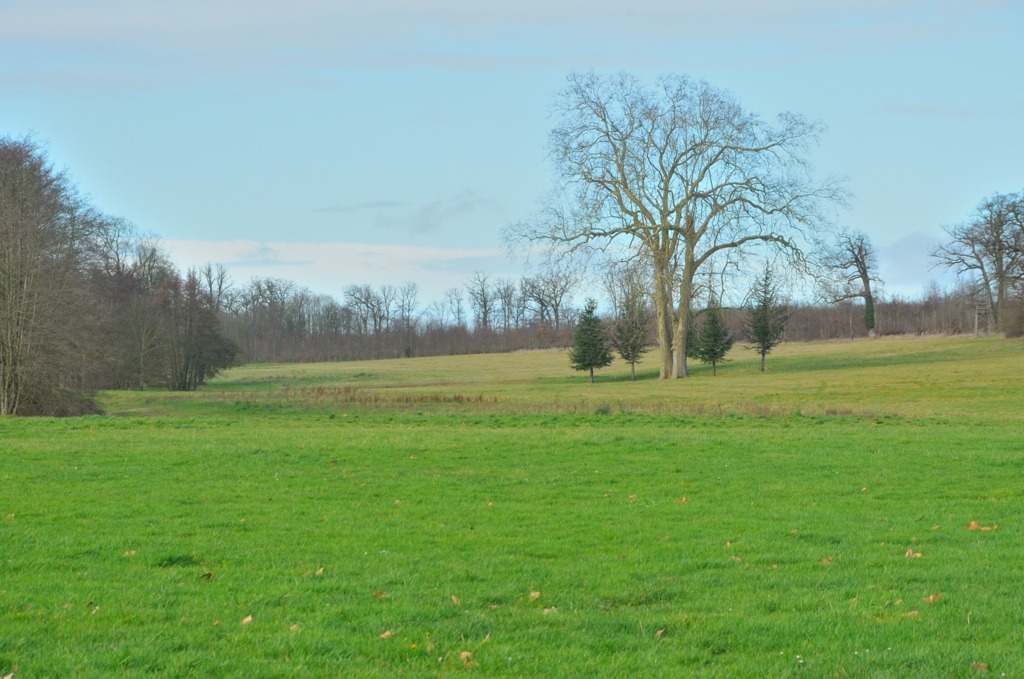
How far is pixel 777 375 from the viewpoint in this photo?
2402 inches

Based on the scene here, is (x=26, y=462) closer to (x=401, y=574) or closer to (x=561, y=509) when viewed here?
(x=561, y=509)

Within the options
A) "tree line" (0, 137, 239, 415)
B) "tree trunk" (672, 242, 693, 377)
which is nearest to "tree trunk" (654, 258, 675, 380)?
"tree trunk" (672, 242, 693, 377)

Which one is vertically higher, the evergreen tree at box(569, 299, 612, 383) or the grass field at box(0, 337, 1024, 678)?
the evergreen tree at box(569, 299, 612, 383)

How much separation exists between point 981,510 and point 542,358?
9139cm

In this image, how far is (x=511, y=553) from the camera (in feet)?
31.1

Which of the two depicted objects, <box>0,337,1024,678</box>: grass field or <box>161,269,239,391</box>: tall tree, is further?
<box>161,269,239,391</box>: tall tree

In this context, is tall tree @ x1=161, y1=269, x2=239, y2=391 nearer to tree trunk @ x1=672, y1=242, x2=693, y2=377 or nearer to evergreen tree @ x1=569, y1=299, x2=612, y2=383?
evergreen tree @ x1=569, y1=299, x2=612, y2=383

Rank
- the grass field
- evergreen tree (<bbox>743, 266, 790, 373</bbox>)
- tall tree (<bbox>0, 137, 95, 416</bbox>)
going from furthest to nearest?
evergreen tree (<bbox>743, 266, 790, 373</bbox>)
tall tree (<bbox>0, 137, 95, 416</bbox>)
the grass field

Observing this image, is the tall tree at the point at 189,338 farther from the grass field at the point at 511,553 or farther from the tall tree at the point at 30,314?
the grass field at the point at 511,553

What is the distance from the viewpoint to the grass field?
6023 mm

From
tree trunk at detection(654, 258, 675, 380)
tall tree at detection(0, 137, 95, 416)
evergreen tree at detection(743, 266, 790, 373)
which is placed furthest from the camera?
evergreen tree at detection(743, 266, 790, 373)

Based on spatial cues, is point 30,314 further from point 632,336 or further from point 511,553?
point 632,336

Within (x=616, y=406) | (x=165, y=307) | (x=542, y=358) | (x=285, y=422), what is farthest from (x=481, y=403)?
(x=542, y=358)

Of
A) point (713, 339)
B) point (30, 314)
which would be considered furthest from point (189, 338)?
point (713, 339)
